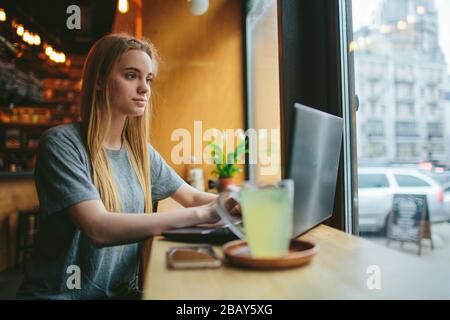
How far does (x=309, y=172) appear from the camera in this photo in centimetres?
86

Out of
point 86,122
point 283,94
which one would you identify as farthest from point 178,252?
point 283,94

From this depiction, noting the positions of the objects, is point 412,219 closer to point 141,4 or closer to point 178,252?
point 178,252

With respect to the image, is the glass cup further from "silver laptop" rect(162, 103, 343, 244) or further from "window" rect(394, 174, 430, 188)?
"window" rect(394, 174, 430, 188)

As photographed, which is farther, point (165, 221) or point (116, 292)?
point (116, 292)

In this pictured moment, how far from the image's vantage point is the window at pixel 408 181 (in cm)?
118

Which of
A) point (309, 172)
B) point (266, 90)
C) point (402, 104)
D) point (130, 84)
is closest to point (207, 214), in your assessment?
point (309, 172)

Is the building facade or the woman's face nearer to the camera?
the building facade

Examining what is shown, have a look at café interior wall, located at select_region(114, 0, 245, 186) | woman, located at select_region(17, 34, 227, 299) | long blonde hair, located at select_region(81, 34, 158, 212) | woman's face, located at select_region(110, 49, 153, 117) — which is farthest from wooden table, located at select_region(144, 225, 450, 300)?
café interior wall, located at select_region(114, 0, 245, 186)

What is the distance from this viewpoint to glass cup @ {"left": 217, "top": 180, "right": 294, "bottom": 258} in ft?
2.42

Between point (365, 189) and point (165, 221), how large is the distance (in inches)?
32.0

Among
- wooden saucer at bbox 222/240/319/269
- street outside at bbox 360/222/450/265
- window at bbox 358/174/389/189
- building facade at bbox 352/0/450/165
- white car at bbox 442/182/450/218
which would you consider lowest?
street outside at bbox 360/222/450/265

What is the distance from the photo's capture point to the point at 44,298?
113cm

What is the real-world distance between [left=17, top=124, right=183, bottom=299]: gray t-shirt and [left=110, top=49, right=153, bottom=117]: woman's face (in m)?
0.17

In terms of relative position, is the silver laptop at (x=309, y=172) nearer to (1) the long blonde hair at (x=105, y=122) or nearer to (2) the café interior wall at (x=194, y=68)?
Answer: (1) the long blonde hair at (x=105, y=122)
